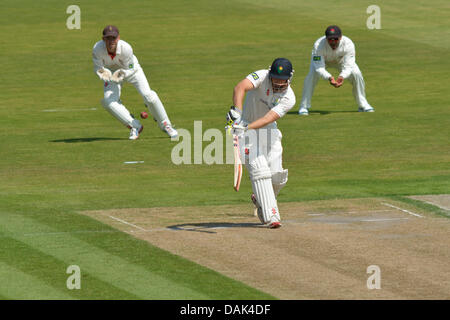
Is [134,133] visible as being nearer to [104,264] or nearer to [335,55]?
[335,55]

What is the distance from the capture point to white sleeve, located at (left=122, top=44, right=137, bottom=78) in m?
22.1

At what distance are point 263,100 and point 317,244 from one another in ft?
7.53

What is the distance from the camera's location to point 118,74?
72.8 ft

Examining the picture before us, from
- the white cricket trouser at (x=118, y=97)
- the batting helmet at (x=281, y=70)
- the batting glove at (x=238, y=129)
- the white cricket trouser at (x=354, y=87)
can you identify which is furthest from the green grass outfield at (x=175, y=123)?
the batting helmet at (x=281, y=70)

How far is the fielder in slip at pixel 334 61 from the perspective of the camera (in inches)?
1005

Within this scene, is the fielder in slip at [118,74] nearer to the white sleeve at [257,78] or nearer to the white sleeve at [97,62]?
the white sleeve at [97,62]

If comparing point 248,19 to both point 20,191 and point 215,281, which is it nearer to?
point 20,191

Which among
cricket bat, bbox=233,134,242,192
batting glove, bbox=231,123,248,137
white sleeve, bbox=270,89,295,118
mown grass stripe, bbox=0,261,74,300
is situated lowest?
mown grass stripe, bbox=0,261,74,300

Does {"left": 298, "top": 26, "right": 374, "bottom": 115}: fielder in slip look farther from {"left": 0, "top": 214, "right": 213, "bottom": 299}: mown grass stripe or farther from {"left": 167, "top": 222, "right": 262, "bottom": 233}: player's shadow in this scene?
{"left": 0, "top": 214, "right": 213, "bottom": 299}: mown grass stripe

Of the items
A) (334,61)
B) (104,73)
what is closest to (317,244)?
(104,73)

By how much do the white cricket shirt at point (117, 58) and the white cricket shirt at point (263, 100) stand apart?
7668 millimetres

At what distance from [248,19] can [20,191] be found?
26.0m

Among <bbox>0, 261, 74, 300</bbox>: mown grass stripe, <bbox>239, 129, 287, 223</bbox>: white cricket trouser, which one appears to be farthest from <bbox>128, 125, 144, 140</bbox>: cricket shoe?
<bbox>0, 261, 74, 300</bbox>: mown grass stripe

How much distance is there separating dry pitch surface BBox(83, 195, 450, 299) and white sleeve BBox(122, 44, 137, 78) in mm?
6838
